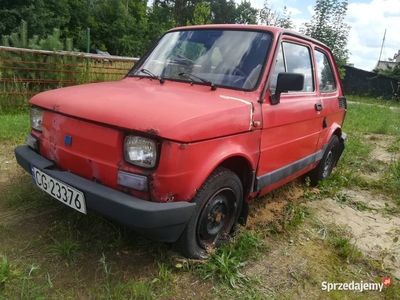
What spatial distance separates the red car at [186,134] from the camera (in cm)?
202

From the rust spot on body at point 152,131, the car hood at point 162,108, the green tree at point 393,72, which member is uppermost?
the green tree at point 393,72

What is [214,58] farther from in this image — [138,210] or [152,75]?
[138,210]

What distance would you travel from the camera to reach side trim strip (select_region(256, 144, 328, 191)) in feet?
9.38

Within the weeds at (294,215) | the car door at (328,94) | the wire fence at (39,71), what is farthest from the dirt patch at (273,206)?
the wire fence at (39,71)

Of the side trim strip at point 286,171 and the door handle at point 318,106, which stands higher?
the door handle at point 318,106

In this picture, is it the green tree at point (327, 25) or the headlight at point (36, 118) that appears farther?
the green tree at point (327, 25)

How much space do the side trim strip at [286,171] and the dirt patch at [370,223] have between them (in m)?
0.54

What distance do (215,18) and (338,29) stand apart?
147 feet

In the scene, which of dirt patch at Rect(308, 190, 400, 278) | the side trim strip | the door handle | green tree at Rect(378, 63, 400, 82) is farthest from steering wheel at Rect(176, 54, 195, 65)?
green tree at Rect(378, 63, 400, 82)

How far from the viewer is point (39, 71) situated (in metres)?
7.51

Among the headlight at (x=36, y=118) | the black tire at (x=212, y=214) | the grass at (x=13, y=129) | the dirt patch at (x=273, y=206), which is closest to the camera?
the black tire at (x=212, y=214)

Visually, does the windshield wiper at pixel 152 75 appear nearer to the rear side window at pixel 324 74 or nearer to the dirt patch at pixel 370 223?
the rear side window at pixel 324 74

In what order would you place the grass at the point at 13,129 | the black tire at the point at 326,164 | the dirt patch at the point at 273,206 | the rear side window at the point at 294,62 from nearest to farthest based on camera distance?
1. the rear side window at the point at 294,62
2. the dirt patch at the point at 273,206
3. the black tire at the point at 326,164
4. the grass at the point at 13,129

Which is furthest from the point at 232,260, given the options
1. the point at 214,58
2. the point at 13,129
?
the point at 13,129
